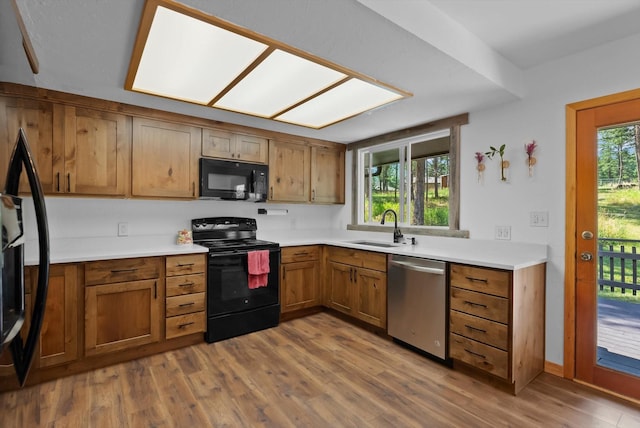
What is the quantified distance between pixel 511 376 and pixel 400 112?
2279 millimetres

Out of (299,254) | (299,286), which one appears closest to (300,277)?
(299,286)

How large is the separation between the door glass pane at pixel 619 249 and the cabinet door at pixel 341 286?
6.81 ft

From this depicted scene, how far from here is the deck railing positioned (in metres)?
2.15

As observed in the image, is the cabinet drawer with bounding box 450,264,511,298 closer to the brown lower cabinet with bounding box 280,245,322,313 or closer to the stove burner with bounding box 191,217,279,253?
the brown lower cabinet with bounding box 280,245,322,313

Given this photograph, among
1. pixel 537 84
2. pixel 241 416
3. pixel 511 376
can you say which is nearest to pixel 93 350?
pixel 241 416

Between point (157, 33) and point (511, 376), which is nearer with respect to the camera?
point (157, 33)

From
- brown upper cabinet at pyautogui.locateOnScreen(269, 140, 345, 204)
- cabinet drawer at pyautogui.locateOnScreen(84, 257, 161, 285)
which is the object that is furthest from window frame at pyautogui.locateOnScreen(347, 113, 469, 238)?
cabinet drawer at pyautogui.locateOnScreen(84, 257, 161, 285)

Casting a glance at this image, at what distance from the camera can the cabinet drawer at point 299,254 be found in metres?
3.58

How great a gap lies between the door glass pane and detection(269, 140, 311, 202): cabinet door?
281 cm

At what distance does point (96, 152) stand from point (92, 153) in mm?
31

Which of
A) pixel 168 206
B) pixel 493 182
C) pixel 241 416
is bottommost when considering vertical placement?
pixel 241 416

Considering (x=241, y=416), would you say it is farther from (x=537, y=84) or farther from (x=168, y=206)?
(x=537, y=84)

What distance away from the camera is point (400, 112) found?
2.99 metres

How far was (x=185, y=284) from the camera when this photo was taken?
113 inches
